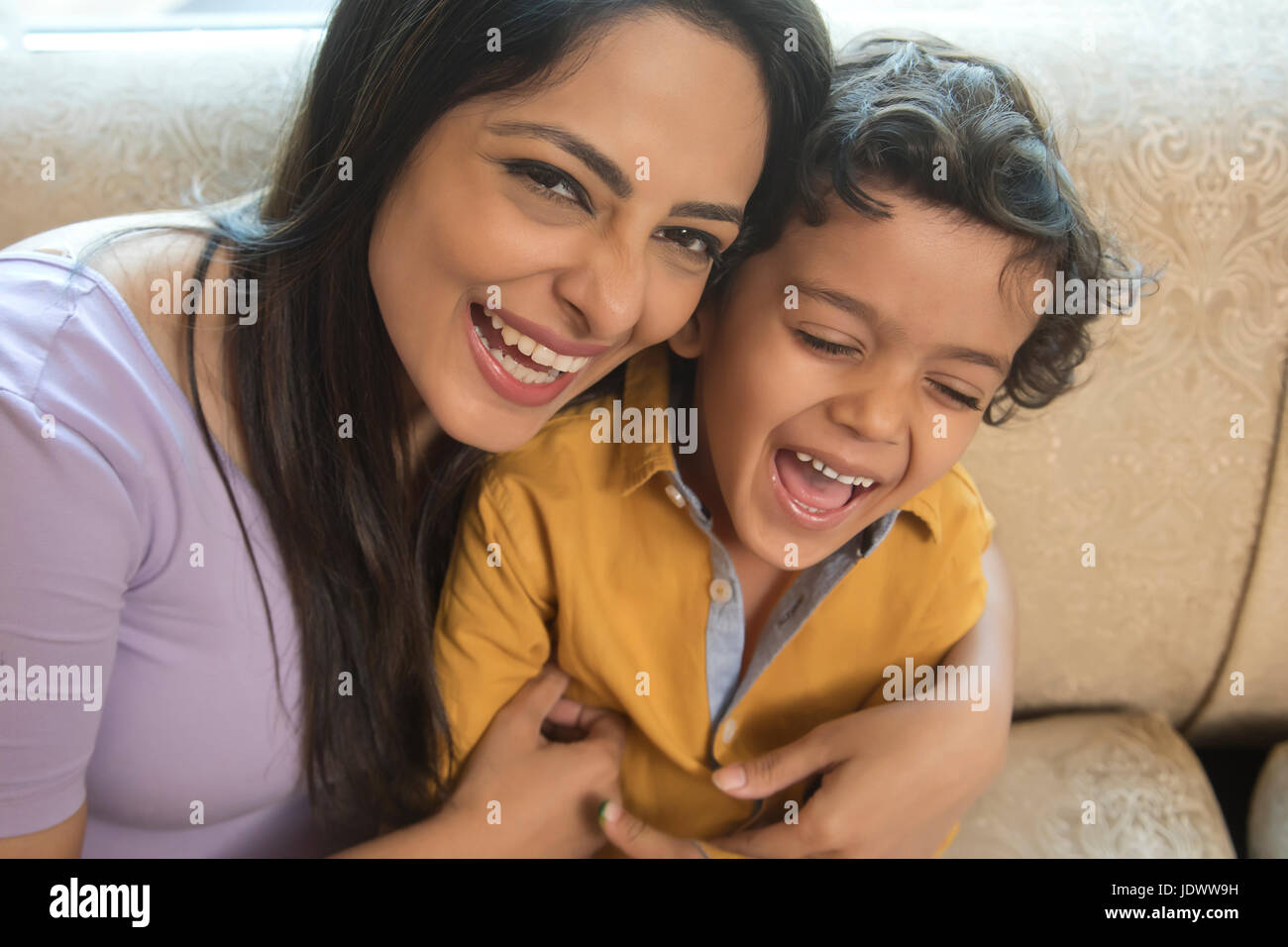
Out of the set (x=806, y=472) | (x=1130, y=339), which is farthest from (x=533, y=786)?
(x=1130, y=339)

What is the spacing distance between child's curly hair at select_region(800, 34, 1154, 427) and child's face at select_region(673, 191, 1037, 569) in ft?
0.07

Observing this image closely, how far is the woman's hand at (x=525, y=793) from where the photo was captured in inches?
42.5

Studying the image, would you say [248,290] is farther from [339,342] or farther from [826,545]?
[826,545]

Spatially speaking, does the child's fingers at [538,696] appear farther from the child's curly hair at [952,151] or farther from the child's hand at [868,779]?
the child's curly hair at [952,151]

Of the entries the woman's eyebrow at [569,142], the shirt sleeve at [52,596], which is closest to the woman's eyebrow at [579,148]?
the woman's eyebrow at [569,142]

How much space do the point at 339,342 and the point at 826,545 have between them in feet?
1.74

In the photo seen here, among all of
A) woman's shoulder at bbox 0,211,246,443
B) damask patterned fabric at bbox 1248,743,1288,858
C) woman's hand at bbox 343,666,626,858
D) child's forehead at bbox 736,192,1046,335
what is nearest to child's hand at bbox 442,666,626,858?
woman's hand at bbox 343,666,626,858

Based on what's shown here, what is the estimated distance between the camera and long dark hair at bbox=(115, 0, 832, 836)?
82 cm

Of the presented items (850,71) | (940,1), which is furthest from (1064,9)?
(850,71)

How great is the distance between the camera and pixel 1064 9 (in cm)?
129

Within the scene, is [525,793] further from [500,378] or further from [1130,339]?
[1130,339]

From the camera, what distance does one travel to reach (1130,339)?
126 centimetres

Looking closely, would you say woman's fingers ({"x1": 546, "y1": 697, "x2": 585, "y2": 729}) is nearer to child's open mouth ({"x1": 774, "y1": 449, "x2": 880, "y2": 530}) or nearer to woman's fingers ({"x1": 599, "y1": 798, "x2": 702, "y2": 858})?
woman's fingers ({"x1": 599, "y1": 798, "x2": 702, "y2": 858})

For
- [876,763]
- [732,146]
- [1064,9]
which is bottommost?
[876,763]
